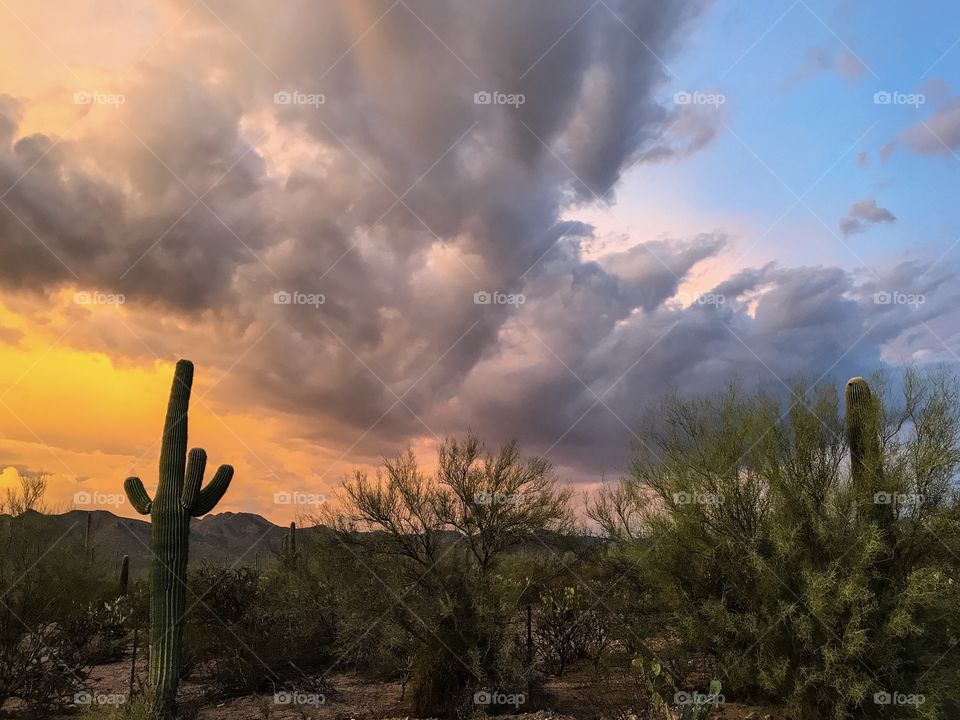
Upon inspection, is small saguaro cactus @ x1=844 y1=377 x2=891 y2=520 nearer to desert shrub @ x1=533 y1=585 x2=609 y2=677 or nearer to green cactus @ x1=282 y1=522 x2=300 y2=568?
desert shrub @ x1=533 y1=585 x2=609 y2=677

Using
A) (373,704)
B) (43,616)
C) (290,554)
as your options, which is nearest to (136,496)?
(43,616)

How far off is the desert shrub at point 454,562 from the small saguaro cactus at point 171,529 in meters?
3.41

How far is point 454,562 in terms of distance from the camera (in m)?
15.0

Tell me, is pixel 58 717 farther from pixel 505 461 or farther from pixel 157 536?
pixel 505 461

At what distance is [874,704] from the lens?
11906 mm

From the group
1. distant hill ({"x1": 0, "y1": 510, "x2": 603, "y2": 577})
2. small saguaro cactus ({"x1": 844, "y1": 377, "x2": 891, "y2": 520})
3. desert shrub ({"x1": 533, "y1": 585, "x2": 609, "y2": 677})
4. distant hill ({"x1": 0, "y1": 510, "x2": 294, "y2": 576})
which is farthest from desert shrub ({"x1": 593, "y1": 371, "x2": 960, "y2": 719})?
distant hill ({"x1": 0, "y1": 510, "x2": 294, "y2": 576})

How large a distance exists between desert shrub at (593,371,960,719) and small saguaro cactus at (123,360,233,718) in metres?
8.97

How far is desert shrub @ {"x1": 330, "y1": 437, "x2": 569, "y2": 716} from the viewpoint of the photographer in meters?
13.6

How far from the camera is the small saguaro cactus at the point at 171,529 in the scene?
13.5 meters

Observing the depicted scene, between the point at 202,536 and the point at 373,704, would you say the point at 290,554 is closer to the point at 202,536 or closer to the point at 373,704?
the point at 373,704

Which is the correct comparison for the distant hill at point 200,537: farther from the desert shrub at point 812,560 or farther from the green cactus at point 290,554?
the desert shrub at point 812,560

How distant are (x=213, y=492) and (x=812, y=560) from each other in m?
11.8

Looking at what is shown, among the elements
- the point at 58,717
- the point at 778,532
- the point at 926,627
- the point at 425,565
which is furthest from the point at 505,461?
the point at 58,717

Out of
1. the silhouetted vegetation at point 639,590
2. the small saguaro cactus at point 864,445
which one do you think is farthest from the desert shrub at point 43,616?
the small saguaro cactus at point 864,445
